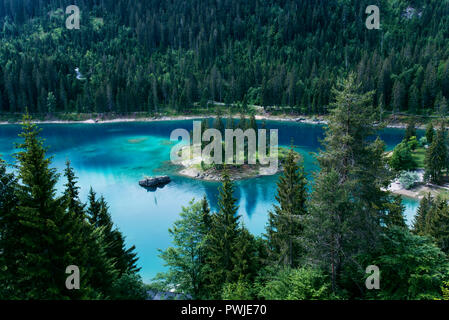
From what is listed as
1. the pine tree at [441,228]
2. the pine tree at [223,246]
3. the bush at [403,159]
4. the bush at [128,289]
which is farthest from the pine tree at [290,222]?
the bush at [403,159]

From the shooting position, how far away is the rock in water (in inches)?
2694

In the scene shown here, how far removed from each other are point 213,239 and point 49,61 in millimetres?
162540

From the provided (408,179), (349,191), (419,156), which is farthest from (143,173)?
(419,156)

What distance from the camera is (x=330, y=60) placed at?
172 metres

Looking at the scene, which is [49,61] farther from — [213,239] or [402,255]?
[402,255]

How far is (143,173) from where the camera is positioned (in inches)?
3017

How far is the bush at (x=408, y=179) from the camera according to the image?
61.3 meters

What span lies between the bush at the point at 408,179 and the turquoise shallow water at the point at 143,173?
18.6ft

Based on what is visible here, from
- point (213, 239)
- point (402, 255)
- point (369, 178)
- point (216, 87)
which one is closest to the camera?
point (402, 255)

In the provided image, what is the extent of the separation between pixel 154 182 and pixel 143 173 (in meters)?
9.16

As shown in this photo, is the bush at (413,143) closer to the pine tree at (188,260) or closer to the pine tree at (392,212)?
the pine tree at (392,212)

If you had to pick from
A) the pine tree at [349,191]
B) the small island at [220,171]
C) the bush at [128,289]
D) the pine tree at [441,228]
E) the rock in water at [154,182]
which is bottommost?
the rock in water at [154,182]

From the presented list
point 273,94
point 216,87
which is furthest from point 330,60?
point 216,87
